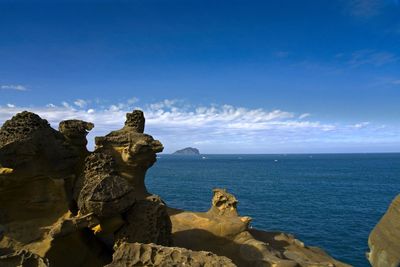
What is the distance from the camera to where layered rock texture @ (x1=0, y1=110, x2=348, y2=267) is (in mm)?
9172

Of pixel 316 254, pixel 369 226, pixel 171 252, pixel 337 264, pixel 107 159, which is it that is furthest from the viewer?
pixel 369 226

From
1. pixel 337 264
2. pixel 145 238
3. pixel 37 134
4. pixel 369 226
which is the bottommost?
pixel 369 226

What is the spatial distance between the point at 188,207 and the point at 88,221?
116ft

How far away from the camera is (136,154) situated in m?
14.6

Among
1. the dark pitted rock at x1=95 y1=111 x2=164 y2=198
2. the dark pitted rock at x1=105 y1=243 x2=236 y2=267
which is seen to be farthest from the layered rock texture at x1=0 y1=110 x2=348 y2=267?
the dark pitted rock at x1=95 y1=111 x2=164 y2=198

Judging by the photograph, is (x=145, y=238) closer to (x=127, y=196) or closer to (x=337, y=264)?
(x=127, y=196)

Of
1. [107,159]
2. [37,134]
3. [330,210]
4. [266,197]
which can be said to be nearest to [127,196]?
[107,159]

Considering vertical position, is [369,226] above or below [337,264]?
below

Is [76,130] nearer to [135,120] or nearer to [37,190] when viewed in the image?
[37,190]

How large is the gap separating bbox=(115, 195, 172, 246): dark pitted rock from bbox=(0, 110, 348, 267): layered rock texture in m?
0.03

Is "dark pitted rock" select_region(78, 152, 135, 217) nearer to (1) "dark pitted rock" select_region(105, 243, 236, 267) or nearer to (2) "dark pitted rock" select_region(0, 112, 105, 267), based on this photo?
(2) "dark pitted rock" select_region(0, 112, 105, 267)

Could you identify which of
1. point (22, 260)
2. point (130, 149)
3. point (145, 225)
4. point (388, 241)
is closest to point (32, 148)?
point (22, 260)

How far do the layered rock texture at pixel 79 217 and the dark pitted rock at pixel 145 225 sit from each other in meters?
0.03

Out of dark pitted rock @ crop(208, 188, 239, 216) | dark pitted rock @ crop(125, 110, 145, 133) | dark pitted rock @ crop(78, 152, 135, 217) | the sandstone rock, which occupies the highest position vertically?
dark pitted rock @ crop(125, 110, 145, 133)
